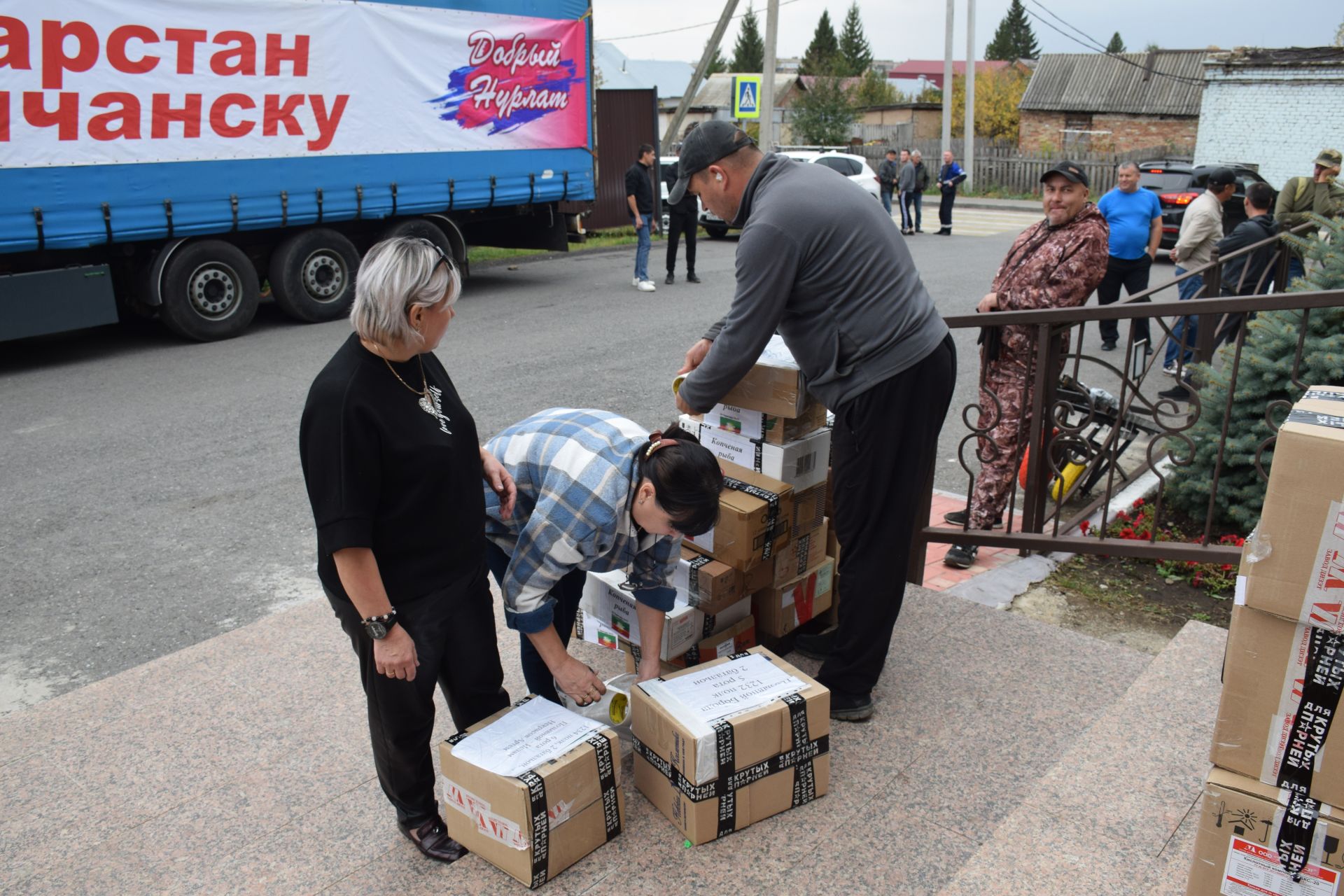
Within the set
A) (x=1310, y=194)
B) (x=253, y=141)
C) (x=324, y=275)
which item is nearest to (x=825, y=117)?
(x=324, y=275)

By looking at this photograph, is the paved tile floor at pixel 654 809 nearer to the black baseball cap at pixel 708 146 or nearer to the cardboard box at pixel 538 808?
the cardboard box at pixel 538 808

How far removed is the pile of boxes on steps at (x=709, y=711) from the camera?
95.4 inches

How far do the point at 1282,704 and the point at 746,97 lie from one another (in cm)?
1824

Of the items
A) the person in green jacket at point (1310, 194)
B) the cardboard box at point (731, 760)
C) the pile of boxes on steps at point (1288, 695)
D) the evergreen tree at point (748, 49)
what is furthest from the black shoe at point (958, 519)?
the evergreen tree at point (748, 49)

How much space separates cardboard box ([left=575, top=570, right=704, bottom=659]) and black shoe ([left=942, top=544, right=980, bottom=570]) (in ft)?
5.75

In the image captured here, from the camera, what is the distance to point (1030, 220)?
2377 centimetres

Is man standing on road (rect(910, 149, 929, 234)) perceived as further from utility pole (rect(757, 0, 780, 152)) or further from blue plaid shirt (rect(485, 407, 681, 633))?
blue plaid shirt (rect(485, 407, 681, 633))

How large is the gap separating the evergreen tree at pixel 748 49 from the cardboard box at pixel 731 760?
3650 inches

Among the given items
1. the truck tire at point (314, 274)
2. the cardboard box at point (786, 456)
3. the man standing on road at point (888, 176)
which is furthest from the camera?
the man standing on road at point (888, 176)

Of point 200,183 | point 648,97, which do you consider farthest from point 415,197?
point 648,97

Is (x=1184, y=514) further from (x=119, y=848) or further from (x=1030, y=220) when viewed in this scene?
(x=1030, y=220)

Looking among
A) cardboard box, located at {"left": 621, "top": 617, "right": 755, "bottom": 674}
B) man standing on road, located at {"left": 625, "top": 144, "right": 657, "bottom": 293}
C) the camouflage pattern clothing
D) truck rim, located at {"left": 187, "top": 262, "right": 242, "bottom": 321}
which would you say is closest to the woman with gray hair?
cardboard box, located at {"left": 621, "top": 617, "right": 755, "bottom": 674}

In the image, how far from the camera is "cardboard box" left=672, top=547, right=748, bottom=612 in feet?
10.4

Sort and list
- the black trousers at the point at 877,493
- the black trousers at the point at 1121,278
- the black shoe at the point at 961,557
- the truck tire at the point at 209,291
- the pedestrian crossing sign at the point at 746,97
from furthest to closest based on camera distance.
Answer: the pedestrian crossing sign at the point at 746,97 < the truck tire at the point at 209,291 < the black trousers at the point at 1121,278 < the black shoe at the point at 961,557 < the black trousers at the point at 877,493
